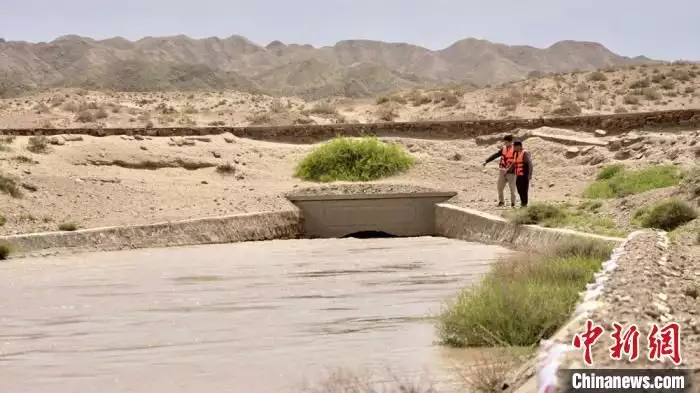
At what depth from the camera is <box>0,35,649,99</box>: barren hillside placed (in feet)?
346

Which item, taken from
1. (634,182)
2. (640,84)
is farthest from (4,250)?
(640,84)

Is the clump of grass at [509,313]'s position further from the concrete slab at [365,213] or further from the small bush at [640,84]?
the small bush at [640,84]

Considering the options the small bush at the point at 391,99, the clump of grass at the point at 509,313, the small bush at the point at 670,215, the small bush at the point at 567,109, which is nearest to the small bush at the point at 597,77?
the small bush at the point at 567,109

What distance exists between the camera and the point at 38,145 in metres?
30.8

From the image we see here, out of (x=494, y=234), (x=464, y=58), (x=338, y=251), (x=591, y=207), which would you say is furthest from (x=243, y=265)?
(x=464, y=58)

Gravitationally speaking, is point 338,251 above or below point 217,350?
below

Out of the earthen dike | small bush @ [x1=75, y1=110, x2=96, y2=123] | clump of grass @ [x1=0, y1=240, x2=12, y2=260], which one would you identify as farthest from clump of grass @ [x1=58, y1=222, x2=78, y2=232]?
small bush @ [x1=75, y1=110, x2=96, y2=123]

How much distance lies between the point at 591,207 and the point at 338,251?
5.28m

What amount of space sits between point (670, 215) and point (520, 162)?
5.64 metres

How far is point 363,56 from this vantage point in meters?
163

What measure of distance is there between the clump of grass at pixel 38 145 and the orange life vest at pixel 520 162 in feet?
42.9

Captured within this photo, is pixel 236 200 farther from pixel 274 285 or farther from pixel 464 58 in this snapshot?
pixel 464 58

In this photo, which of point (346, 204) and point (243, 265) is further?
point (346, 204)

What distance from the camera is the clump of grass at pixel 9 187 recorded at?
2592 cm
